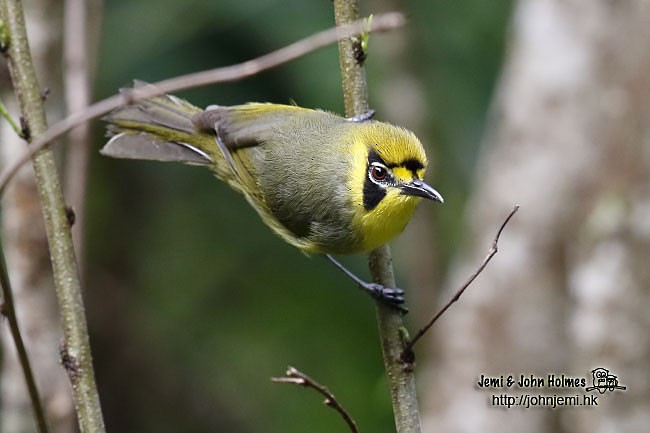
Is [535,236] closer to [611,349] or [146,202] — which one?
[611,349]

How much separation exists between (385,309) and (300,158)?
4.03 feet

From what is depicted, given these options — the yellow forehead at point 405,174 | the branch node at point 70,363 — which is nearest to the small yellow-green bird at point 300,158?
the yellow forehead at point 405,174

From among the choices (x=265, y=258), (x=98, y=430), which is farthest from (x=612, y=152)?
(x=98, y=430)

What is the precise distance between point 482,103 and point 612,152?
3.60 feet

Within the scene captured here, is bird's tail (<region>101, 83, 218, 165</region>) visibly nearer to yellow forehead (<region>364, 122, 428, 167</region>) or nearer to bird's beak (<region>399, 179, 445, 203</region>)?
yellow forehead (<region>364, 122, 428, 167</region>)

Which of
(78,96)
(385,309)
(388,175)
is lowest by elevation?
(385,309)

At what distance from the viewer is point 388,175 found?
350cm

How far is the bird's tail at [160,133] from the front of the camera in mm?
3818

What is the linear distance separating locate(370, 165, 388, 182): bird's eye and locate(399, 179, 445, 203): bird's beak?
4.0 inches

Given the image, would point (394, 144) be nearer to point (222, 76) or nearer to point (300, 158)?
point (300, 158)

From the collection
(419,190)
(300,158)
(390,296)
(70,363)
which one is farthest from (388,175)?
(70,363)

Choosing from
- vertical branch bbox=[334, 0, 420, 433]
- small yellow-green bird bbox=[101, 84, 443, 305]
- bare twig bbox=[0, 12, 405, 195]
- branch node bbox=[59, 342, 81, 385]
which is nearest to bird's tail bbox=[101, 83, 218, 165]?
small yellow-green bird bbox=[101, 84, 443, 305]

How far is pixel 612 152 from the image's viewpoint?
5.57 meters

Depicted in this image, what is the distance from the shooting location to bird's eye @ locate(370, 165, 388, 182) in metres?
3.51
